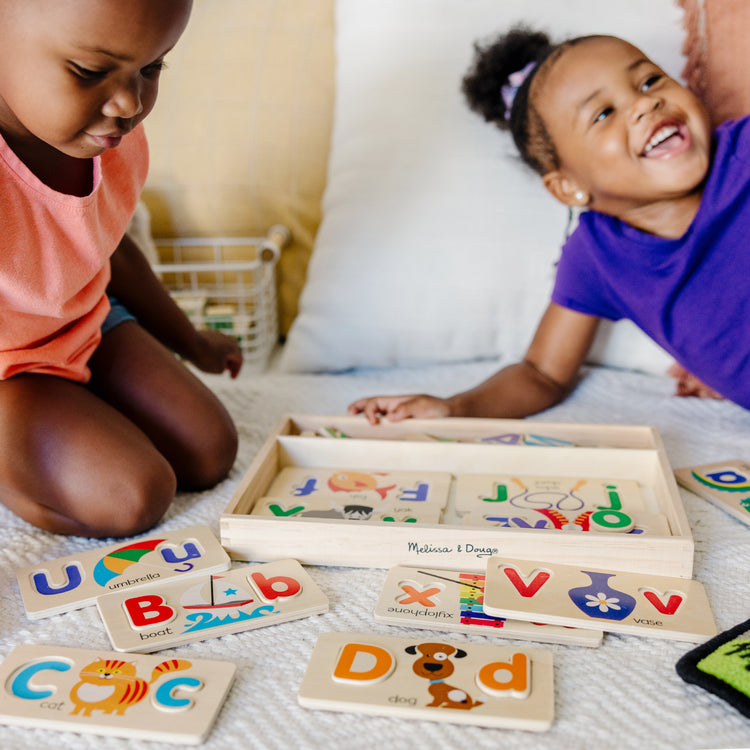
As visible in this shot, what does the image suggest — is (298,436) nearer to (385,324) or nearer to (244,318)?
(385,324)

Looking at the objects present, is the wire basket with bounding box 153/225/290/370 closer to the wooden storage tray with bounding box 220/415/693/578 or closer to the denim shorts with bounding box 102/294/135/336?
the denim shorts with bounding box 102/294/135/336

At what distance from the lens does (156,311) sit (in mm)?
1066

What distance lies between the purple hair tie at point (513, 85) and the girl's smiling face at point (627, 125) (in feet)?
0.22

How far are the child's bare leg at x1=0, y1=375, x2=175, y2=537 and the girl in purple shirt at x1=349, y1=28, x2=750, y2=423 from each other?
300mm

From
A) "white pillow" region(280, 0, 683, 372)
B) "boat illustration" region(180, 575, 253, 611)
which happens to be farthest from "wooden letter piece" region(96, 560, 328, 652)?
"white pillow" region(280, 0, 683, 372)

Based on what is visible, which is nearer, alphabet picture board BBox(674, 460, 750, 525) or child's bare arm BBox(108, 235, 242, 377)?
alphabet picture board BBox(674, 460, 750, 525)

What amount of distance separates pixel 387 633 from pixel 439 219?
0.73m

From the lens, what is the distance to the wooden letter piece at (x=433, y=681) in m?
0.54

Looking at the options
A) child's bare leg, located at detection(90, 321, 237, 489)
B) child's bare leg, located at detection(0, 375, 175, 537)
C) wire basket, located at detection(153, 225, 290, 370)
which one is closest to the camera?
child's bare leg, located at detection(0, 375, 175, 537)

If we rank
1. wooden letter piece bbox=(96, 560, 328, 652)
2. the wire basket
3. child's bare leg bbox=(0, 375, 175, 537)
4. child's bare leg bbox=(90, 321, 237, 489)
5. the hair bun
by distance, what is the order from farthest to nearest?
the wire basket → the hair bun → child's bare leg bbox=(90, 321, 237, 489) → child's bare leg bbox=(0, 375, 175, 537) → wooden letter piece bbox=(96, 560, 328, 652)

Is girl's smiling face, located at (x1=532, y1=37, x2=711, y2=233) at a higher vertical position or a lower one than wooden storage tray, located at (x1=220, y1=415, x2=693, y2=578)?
higher

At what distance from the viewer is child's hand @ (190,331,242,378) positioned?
1.11 meters

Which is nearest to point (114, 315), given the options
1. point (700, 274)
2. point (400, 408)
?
point (400, 408)

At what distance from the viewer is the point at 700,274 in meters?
1.00
